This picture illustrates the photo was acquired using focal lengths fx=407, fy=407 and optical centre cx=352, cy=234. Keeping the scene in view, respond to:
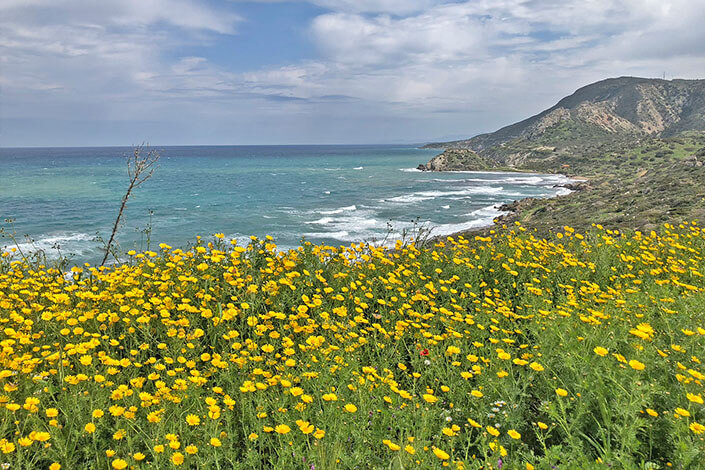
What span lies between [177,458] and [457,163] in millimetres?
113275

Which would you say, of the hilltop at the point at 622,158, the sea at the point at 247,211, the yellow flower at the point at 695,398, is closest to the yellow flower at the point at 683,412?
the yellow flower at the point at 695,398

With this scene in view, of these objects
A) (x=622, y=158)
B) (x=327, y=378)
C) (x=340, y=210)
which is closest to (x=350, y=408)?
(x=327, y=378)

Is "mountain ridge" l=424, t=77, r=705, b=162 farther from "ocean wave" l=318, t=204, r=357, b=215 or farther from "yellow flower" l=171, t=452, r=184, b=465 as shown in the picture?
"yellow flower" l=171, t=452, r=184, b=465

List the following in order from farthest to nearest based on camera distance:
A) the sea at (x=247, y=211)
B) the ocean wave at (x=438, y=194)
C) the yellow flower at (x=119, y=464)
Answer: the ocean wave at (x=438, y=194)
the sea at (x=247, y=211)
the yellow flower at (x=119, y=464)

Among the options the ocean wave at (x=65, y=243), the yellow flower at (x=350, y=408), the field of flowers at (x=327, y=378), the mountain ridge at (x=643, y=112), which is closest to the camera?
the field of flowers at (x=327, y=378)

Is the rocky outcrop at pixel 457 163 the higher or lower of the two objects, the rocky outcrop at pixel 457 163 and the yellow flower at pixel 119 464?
the higher

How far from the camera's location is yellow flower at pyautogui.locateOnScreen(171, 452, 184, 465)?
2.67 meters

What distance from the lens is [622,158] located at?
8225 cm

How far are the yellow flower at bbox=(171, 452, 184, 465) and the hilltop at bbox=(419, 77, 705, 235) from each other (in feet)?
62.5

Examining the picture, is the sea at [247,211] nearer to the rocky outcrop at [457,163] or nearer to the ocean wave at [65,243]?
the ocean wave at [65,243]

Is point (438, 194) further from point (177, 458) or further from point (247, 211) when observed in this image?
point (177, 458)

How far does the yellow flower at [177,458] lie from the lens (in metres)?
2.67

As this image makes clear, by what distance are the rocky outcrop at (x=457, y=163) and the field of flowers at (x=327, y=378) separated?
105 metres

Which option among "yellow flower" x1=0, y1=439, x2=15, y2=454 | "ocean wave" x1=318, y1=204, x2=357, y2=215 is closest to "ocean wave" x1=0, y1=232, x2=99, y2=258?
"ocean wave" x1=318, y1=204, x2=357, y2=215
